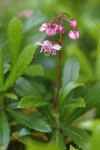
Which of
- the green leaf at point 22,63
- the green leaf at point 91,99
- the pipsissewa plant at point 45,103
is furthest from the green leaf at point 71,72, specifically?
the green leaf at point 22,63

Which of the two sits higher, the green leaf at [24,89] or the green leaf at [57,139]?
the green leaf at [24,89]

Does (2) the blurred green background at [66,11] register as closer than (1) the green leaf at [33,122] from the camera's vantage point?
No

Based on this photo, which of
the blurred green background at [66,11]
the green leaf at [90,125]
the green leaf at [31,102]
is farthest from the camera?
the blurred green background at [66,11]

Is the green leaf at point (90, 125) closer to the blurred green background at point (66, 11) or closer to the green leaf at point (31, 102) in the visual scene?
the green leaf at point (31, 102)

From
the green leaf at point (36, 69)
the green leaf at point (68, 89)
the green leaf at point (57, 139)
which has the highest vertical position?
the green leaf at point (36, 69)

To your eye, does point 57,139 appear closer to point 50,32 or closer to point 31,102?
point 31,102

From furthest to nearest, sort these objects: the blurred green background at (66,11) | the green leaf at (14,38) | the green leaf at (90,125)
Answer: the blurred green background at (66,11), the green leaf at (14,38), the green leaf at (90,125)

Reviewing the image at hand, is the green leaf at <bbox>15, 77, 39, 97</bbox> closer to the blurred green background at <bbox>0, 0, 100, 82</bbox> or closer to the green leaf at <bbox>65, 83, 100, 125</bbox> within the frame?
the green leaf at <bbox>65, 83, 100, 125</bbox>

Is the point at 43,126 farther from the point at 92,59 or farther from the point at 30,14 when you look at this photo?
the point at 92,59
